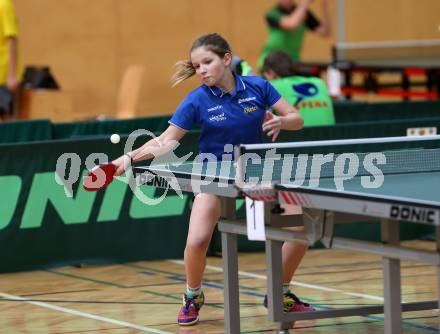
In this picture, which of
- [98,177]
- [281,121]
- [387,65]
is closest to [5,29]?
[281,121]

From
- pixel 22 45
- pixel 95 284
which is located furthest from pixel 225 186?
pixel 22 45

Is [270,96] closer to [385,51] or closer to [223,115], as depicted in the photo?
[223,115]

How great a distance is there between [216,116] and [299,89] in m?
2.85

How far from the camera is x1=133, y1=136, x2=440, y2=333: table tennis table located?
4.56 metres

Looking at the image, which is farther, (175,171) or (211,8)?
(211,8)

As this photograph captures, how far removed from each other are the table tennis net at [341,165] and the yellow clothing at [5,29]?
5.01 meters

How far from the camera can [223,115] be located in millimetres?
5875

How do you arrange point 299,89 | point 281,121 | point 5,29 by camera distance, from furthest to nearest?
point 5,29, point 299,89, point 281,121

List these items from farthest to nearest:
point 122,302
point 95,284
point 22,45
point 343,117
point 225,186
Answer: point 22,45, point 343,117, point 95,284, point 122,302, point 225,186

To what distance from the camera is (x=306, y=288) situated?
710 centimetres

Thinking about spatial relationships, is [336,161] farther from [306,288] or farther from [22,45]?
[22,45]

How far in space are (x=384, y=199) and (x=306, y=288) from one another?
2.81m

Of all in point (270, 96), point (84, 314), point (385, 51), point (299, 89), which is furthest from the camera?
point (385, 51)

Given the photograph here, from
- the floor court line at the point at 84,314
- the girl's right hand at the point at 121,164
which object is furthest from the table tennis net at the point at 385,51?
the girl's right hand at the point at 121,164
